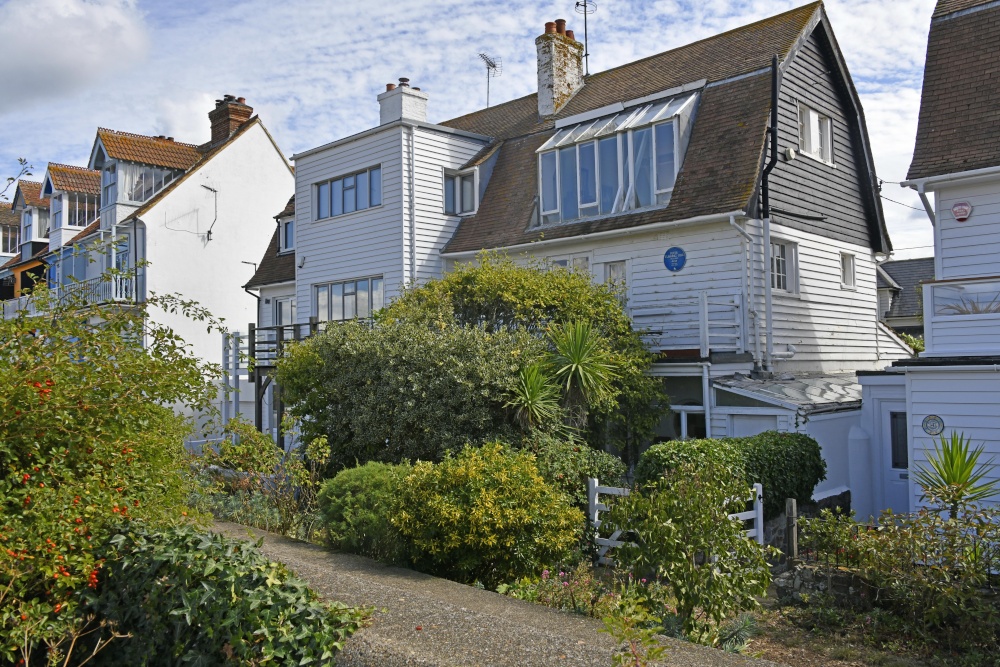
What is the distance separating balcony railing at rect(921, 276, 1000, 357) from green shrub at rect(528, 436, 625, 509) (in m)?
5.06

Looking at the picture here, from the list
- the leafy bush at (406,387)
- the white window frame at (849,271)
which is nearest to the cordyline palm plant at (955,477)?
the leafy bush at (406,387)

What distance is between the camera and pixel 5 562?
5953 mm

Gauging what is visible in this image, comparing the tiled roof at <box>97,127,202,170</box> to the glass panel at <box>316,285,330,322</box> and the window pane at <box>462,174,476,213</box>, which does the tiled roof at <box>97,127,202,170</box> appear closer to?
the glass panel at <box>316,285,330,322</box>

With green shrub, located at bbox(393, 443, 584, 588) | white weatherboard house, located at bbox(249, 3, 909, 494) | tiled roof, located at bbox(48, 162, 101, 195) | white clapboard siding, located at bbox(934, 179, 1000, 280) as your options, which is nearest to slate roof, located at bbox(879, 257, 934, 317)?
white weatherboard house, located at bbox(249, 3, 909, 494)

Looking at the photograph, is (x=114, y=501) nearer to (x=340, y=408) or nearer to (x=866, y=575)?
(x=866, y=575)

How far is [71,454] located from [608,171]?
14009 millimetres

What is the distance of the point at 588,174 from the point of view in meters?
18.9

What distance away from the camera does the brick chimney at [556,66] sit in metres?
21.8

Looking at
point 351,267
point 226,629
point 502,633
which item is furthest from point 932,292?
point 351,267

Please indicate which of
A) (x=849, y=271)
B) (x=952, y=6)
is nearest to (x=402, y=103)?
(x=849, y=271)

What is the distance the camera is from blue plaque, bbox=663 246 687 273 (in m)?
17.3

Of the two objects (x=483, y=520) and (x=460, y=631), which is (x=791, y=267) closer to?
(x=483, y=520)

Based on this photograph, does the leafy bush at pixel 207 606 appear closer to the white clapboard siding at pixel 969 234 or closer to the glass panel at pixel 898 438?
the white clapboard siding at pixel 969 234

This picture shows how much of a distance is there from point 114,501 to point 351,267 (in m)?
16.3
